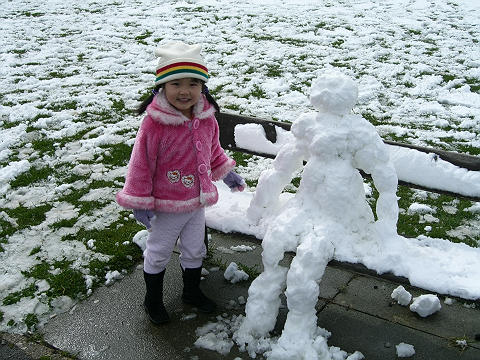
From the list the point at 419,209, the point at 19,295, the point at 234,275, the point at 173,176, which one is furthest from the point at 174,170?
the point at 419,209

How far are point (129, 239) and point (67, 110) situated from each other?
128 inches

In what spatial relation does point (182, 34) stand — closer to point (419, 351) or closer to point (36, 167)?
point (36, 167)

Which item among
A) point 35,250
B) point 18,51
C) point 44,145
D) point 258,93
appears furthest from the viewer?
point 18,51

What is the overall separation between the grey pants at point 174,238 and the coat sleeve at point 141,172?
19cm

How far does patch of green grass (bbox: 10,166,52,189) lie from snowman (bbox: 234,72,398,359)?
9.20ft

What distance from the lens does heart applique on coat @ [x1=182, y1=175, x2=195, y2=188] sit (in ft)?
9.83

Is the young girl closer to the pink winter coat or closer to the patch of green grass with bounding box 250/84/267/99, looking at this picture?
the pink winter coat

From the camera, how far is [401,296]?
3.28m

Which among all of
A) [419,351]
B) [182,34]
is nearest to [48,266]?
[419,351]

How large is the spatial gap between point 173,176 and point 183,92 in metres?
0.46

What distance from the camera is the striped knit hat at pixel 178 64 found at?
2.83 metres

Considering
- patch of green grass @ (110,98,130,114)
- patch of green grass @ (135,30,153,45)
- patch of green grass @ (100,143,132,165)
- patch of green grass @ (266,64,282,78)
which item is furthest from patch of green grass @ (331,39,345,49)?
patch of green grass @ (100,143,132,165)

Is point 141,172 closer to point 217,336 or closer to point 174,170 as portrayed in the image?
point 174,170

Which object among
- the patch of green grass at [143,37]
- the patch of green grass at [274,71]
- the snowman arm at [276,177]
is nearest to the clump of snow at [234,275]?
the snowman arm at [276,177]
